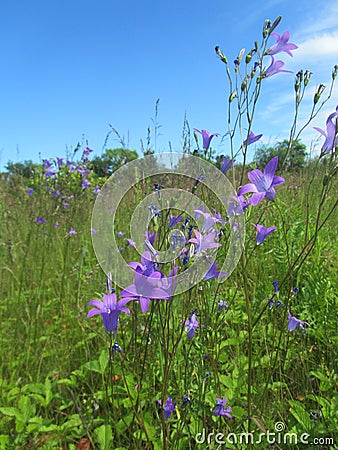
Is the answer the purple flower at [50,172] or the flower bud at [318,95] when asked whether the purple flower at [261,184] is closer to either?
the flower bud at [318,95]

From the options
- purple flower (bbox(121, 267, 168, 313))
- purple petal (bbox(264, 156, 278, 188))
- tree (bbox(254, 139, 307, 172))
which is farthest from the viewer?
tree (bbox(254, 139, 307, 172))

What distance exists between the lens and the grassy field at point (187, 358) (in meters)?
1.24

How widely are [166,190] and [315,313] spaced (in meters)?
1.10

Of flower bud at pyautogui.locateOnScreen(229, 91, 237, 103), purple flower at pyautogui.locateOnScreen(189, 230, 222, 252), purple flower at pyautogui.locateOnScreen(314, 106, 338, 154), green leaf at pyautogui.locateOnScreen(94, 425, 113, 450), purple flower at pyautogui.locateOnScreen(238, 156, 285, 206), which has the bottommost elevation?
green leaf at pyautogui.locateOnScreen(94, 425, 113, 450)

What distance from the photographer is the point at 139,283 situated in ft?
2.88

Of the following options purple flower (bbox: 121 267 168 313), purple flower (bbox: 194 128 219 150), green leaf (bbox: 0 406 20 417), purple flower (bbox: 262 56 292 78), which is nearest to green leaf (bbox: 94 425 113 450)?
green leaf (bbox: 0 406 20 417)

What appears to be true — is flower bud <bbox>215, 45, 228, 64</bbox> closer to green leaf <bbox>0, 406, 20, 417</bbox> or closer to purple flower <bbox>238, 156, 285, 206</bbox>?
purple flower <bbox>238, 156, 285, 206</bbox>

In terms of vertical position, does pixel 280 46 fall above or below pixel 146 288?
above

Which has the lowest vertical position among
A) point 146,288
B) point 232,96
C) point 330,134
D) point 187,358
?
point 187,358

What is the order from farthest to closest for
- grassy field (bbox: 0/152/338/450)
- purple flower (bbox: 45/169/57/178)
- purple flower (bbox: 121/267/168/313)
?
purple flower (bbox: 45/169/57/178)
grassy field (bbox: 0/152/338/450)
purple flower (bbox: 121/267/168/313)

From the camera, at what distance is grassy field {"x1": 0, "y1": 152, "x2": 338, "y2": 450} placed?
4.05 ft

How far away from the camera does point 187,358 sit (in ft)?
3.86

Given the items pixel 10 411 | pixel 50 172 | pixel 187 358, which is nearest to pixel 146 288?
pixel 187 358

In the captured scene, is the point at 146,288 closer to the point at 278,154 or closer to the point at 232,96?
the point at 232,96
